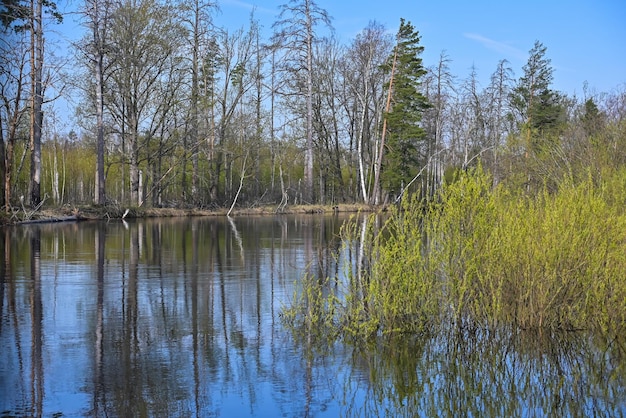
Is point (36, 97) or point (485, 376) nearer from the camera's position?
point (485, 376)

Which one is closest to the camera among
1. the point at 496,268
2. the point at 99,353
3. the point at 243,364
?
the point at 243,364

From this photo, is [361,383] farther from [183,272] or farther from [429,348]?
[183,272]

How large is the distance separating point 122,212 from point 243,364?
27724mm

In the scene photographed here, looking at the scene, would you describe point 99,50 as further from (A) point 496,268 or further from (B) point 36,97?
(A) point 496,268

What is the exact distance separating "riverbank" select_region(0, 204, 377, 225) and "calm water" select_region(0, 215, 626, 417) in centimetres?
1322

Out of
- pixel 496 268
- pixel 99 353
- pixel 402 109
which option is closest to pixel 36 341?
pixel 99 353

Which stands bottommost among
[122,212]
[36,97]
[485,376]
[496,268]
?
[485,376]

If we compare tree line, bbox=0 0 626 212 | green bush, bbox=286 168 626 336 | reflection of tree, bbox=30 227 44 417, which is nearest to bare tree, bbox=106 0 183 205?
tree line, bbox=0 0 626 212

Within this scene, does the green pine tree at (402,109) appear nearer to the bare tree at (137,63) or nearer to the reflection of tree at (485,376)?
the bare tree at (137,63)

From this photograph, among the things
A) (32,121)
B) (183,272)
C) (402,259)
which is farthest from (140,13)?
(402,259)

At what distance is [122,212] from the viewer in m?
33.2

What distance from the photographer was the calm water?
5.88m

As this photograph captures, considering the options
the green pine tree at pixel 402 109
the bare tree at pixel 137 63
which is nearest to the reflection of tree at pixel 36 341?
the bare tree at pixel 137 63

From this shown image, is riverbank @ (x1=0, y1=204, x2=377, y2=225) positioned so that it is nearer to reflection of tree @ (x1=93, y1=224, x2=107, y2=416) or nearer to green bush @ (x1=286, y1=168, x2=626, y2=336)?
reflection of tree @ (x1=93, y1=224, x2=107, y2=416)
